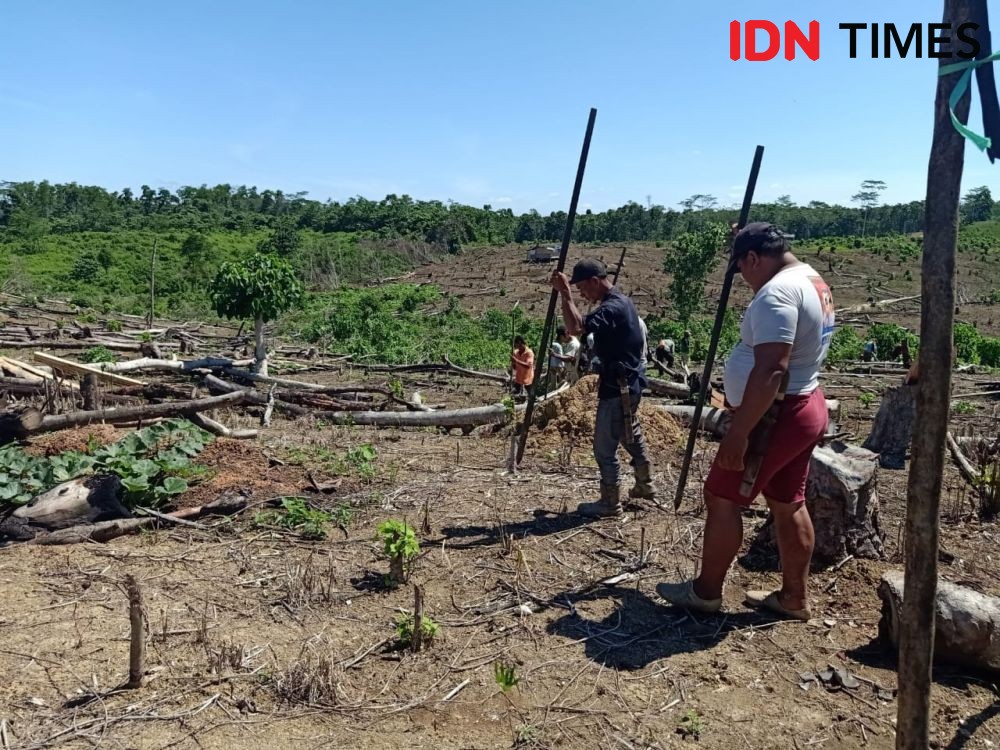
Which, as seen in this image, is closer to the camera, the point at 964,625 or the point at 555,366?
the point at 964,625

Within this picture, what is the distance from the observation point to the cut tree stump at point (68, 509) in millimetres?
5094

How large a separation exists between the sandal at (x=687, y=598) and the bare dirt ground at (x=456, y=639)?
0.07 metres

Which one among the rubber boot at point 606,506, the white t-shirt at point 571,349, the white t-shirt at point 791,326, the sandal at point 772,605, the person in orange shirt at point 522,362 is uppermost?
the white t-shirt at point 791,326

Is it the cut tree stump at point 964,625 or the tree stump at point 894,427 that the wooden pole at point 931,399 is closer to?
the cut tree stump at point 964,625

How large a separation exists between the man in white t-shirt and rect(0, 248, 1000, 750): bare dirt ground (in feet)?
1.33

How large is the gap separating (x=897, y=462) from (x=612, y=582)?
4.92 metres

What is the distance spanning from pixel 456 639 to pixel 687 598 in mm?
1234

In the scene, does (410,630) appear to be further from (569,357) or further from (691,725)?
(569,357)

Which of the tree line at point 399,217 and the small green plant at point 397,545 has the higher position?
the tree line at point 399,217

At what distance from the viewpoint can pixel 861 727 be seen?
3061 mm

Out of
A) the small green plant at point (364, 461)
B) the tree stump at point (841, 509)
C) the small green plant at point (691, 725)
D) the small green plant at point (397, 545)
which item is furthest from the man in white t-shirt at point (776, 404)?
the small green plant at point (364, 461)

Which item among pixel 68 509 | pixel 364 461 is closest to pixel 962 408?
pixel 364 461

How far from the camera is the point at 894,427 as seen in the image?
314 inches

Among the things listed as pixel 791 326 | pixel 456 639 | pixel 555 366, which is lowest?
pixel 456 639
